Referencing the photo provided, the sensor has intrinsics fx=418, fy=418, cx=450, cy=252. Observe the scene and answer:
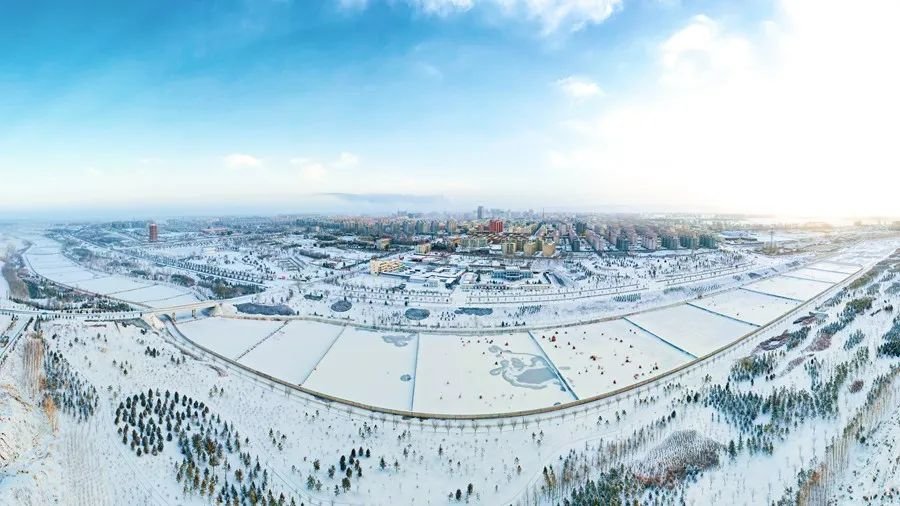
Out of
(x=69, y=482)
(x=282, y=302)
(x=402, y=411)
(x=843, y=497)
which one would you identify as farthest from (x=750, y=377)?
(x=282, y=302)

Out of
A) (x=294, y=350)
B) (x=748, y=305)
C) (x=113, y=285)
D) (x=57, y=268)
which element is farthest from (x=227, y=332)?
(x=57, y=268)

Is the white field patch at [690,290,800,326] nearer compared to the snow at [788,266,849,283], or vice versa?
the white field patch at [690,290,800,326]

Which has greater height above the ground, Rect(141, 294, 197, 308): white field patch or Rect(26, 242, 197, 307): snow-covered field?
Rect(26, 242, 197, 307): snow-covered field

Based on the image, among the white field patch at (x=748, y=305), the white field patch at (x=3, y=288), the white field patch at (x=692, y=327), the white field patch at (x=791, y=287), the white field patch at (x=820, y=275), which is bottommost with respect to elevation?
the white field patch at (x=3, y=288)

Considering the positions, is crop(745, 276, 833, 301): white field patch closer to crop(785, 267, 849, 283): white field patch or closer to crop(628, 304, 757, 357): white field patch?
crop(785, 267, 849, 283): white field patch

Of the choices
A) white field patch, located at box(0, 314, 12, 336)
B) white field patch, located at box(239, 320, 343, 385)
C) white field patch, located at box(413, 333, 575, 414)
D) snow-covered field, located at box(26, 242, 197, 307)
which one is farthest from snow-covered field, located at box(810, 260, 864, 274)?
white field patch, located at box(0, 314, 12, 336)

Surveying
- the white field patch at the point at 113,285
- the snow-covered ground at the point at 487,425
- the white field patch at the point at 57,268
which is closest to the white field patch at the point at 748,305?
the snow-covered ground at the point at 487,425

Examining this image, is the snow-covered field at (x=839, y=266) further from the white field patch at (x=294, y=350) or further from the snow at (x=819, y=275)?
the white field patch at (x=294, y=350)

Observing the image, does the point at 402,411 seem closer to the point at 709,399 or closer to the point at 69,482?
the point at 69,482
